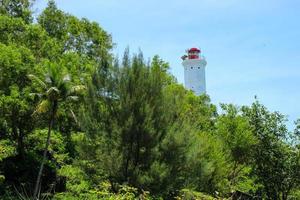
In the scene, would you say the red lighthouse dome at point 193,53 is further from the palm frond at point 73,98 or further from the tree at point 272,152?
the palm frond at point 73,98

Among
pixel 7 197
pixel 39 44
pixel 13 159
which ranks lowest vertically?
pixel 7 197

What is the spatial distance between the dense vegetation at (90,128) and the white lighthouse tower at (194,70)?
186 feet

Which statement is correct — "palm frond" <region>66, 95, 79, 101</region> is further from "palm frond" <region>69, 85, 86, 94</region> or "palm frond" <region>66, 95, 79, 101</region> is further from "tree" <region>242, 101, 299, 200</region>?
"tree" <region>242, 101, 299, 200</region>

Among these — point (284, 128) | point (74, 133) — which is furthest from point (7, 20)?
point (284, 128)

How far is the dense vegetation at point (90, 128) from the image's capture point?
28.7 m

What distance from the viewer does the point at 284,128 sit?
138 feet

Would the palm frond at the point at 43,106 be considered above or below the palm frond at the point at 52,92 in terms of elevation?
below

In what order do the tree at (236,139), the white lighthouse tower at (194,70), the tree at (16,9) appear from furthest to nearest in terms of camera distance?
the white lighthouse tower at (194,70) < the tree at (236,139) < the tree at (16,9)

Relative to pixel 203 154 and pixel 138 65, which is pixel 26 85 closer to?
pixel 138 65

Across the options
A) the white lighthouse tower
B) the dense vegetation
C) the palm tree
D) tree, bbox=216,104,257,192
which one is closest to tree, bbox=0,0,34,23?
the dense vegetation

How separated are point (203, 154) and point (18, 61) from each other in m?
12.6

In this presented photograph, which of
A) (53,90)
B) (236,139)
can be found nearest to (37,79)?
(53,90)

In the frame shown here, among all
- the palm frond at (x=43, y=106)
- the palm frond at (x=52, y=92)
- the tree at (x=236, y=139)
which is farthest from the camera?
the tree at (x=236, y=139)

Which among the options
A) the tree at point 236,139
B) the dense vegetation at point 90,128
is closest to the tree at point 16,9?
the dense vegetation at point 90,128
